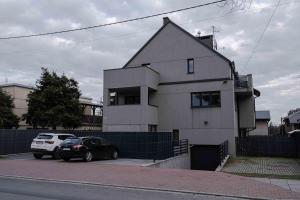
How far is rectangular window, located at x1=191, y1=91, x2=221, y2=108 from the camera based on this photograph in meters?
28.0

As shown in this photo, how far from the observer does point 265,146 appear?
2745cm

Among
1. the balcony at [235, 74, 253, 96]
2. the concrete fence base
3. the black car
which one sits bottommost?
the concrete fence base

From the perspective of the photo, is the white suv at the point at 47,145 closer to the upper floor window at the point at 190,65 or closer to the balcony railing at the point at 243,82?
the upper floor window at the point at 190,65

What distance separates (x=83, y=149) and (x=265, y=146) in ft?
50.5

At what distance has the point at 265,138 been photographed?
2756 centimetres

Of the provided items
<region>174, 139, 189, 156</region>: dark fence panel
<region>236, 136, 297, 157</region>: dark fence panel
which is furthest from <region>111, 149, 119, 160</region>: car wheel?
<region>236, 136, 297, 157</region>: dark fence panel

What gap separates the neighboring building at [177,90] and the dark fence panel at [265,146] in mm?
916

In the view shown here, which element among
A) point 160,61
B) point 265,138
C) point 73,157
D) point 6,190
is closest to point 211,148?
point 265,138

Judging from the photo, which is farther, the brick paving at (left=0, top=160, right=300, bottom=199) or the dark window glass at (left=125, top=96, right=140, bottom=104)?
the dark window glass at (left=125, top=96, right=140, bottom=104)

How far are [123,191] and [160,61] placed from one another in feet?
68.6

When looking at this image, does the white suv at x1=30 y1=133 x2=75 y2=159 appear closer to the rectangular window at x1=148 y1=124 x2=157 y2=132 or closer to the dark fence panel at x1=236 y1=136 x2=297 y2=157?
the rectangular window at x1=148 y1=124 x2=157 y2=132

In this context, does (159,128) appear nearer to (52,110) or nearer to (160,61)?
(160,61)

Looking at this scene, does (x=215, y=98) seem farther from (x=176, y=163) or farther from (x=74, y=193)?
(x=74, y=193)

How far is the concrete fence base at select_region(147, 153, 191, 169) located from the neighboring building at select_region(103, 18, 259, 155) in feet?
7.35
